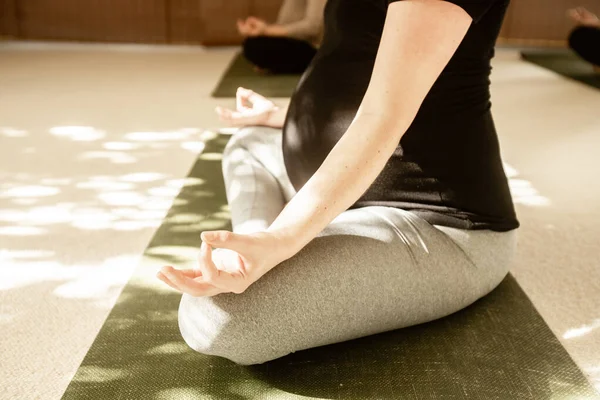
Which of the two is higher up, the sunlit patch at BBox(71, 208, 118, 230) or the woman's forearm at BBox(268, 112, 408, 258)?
the woman's forearm at BBox(268, 112, 408, 258)

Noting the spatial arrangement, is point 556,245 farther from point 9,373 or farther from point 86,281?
point 9,373

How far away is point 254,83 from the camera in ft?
14.5

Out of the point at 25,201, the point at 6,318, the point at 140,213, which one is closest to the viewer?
the point at 6,318

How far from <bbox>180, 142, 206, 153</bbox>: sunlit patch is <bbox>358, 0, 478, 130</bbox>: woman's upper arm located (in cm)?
183

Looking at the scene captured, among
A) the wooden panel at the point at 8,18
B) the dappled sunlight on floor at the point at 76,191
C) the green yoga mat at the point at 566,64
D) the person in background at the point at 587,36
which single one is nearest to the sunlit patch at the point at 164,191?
the dappled sunlight on floor at the point at 76,191

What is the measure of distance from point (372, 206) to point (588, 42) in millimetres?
3910

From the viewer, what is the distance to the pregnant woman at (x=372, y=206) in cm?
108

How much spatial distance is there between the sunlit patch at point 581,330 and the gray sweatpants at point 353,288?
19 centimetres

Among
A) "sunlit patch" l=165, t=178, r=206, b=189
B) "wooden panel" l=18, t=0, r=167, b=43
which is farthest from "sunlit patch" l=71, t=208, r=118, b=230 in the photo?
"wooden panel" l=18, t=0, r=167, b=43

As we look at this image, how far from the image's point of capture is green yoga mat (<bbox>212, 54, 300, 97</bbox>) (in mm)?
4109

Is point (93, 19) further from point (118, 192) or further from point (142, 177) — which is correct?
point (118, 192)

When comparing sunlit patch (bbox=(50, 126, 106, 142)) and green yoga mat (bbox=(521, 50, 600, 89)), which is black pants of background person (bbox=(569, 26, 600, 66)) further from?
sunlit patch (bbox=(50, 126, 106, 142))

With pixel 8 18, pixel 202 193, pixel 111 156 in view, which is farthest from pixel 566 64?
pixel 8 18

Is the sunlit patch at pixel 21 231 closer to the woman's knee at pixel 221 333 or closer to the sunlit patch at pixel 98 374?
the sunlit patch at pixel 98 374
